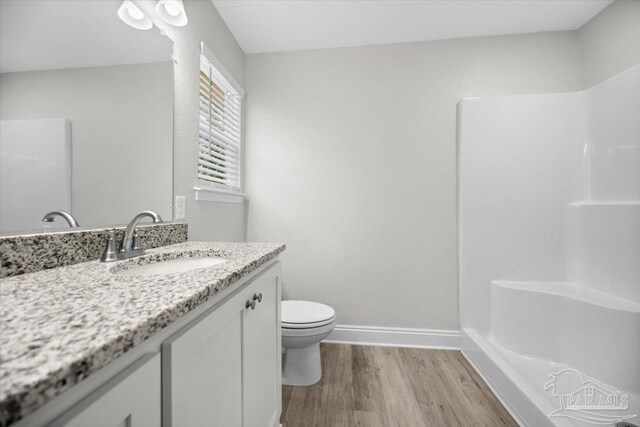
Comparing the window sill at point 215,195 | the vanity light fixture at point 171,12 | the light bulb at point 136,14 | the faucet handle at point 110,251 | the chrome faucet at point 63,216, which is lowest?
the faucet handle at point 110,251

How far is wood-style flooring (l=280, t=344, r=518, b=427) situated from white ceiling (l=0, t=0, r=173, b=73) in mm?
1712

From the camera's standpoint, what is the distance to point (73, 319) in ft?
1.35

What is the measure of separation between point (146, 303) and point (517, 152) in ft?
7.75

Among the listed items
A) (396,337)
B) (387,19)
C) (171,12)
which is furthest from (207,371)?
(387,19)

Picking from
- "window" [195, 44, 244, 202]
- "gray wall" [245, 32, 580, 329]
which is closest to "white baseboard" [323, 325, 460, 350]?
"gray wall" [245, 32, 580, 329]

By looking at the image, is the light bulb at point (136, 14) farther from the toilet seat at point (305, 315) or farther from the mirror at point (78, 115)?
the toilet seat at point (305, 315)

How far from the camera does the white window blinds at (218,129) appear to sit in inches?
66.6

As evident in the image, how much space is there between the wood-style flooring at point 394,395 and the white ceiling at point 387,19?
2.37m

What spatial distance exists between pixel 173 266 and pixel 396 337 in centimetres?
172

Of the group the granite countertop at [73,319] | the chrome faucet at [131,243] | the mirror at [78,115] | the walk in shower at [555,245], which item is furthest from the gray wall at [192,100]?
the walk in shower at [555,245]

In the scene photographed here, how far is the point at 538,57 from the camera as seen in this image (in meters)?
2.03

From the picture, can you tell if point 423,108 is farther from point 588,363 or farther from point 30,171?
point 30,171

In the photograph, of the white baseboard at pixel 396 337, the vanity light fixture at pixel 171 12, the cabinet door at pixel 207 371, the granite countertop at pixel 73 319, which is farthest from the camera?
the white baseboard at pixel 396 337

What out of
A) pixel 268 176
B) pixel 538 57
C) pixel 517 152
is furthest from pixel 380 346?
pixel 538 57
